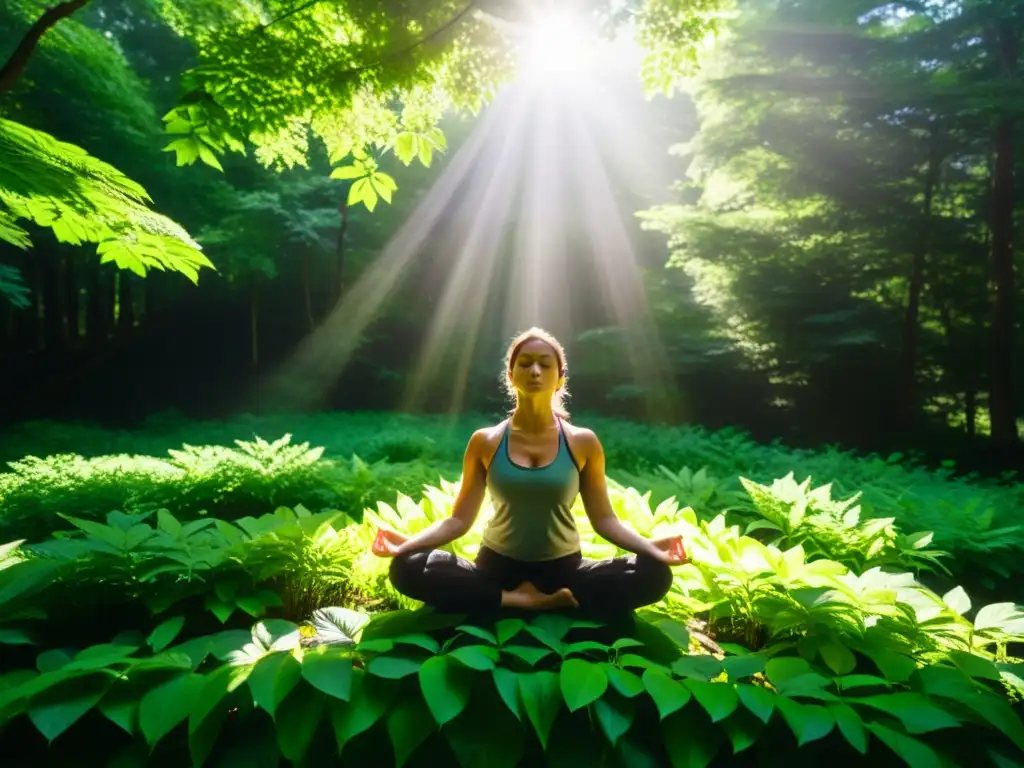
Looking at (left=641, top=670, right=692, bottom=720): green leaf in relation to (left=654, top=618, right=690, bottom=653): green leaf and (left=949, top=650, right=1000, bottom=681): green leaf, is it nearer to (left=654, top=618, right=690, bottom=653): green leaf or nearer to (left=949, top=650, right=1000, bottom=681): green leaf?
(left=654, top=618, right=690, bottom=653): green leaf

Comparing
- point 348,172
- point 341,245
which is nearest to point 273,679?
point 348,172

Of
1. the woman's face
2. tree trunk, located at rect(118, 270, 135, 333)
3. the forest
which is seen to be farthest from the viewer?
tree trunk, located at rect(118, 270, 135, 333)

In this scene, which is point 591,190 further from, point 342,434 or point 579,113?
point 342,434

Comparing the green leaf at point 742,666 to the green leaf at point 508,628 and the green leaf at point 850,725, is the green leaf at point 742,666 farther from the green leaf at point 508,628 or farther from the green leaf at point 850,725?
the green leaf at point 508,628

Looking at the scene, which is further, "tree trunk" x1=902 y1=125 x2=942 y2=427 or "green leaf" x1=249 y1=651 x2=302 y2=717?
"tree trunk" x1=902 y1=125 x2=942 y2=427

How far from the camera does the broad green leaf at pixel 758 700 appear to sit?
186 cm

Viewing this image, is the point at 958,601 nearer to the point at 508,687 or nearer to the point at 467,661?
the point at 508,687

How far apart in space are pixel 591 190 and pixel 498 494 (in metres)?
16.5

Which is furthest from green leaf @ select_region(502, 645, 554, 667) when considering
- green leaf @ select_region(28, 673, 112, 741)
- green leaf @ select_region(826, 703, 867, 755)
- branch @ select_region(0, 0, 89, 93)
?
branch @ select_region(0, 0, 89, 93)

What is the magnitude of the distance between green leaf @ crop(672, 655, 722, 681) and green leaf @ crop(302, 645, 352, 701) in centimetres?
117

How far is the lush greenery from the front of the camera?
1918 mm

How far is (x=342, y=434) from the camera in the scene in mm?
10875

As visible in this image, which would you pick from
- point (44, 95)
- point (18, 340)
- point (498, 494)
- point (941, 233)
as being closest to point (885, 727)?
point (498, 494)

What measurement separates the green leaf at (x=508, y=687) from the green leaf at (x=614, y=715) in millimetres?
→ 271
